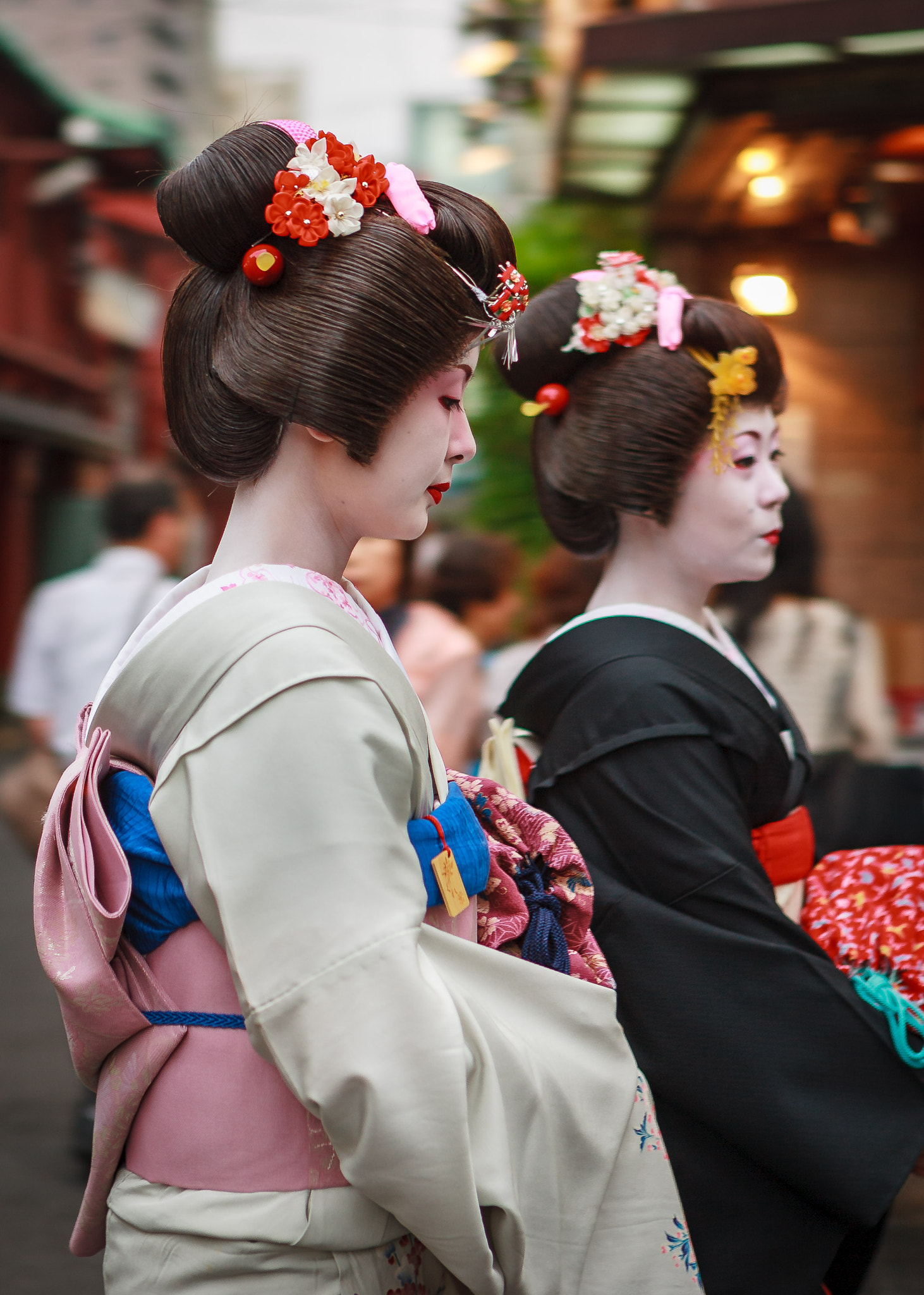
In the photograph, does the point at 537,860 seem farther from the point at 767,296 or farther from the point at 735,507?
A: the point at 767,296

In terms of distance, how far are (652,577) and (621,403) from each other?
0.30 m

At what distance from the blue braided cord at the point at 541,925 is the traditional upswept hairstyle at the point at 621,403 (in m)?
0.74

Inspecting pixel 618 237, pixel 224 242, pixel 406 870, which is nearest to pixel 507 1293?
pixel 406 870

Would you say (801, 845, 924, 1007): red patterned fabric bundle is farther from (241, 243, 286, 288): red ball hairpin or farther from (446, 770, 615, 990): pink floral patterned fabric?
(241, 243, 286, 288): red ball hairpin

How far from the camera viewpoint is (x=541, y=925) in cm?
149

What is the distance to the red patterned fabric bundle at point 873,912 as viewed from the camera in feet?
6.07

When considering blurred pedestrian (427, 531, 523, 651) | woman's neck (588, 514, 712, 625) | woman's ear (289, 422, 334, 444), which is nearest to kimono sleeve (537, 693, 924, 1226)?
woman's neck (588, 514, 712, 625)

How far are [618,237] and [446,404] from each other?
6.49 meters

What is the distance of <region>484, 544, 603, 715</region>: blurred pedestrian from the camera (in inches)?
156

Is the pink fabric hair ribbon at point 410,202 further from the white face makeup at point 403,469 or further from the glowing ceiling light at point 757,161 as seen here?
the glowing ceiling light at point 757,161

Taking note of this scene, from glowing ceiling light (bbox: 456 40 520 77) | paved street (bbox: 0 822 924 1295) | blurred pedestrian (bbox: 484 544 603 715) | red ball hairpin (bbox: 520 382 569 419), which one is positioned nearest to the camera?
red ball hairpin (bbox: 520 382 569 419)

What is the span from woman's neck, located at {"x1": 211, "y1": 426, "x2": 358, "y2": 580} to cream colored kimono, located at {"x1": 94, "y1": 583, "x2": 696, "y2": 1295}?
0.11 m

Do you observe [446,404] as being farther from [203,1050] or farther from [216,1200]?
[216,1200]

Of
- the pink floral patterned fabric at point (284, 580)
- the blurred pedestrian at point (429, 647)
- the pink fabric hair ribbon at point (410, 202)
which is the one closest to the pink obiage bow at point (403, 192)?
the pink fabric hair ribbon at point (410, 202)
